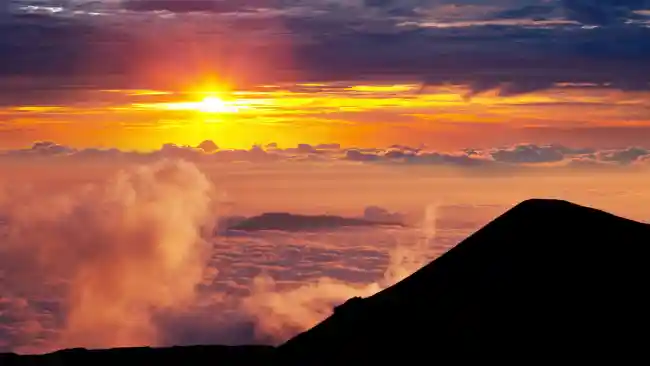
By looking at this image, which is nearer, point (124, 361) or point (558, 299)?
point (558, 299)

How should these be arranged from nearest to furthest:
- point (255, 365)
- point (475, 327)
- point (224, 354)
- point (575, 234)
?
point (475, 327), point (575, 234), point (255, 365), point (224, 354)

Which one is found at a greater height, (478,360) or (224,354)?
(224,354)

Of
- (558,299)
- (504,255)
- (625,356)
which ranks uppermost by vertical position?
(504,255)

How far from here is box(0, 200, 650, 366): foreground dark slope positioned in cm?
3394

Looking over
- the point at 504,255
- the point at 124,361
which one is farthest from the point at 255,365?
the point at 504,255

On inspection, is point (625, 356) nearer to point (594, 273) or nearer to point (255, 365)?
point (594, 273)

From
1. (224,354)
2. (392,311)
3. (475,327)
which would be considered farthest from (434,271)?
(224,354)

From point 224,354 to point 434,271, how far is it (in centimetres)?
2332

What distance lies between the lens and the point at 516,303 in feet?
118

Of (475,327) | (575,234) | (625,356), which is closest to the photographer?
(625,356)

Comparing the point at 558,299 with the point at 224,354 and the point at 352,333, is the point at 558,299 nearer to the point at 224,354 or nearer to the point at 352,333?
the point at 352,333

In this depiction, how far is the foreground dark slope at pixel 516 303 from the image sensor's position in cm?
3394

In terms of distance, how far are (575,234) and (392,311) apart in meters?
8.04

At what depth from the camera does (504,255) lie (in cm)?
3878
